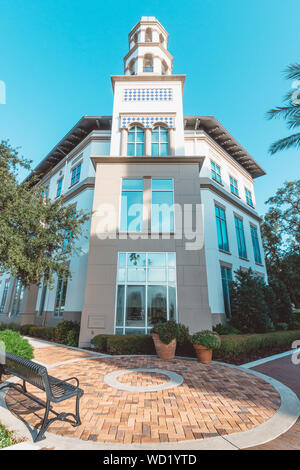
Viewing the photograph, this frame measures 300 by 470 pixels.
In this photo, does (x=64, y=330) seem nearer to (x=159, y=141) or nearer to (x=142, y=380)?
(x=142, y=380)

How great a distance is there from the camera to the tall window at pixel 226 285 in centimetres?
1576

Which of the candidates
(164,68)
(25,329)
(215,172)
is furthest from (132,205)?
A: (164,68)

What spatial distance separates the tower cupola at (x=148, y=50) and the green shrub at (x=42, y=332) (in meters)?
20.7

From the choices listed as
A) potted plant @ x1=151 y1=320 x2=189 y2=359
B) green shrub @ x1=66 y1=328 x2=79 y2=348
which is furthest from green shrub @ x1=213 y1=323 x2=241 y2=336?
green shrub @ x1=66 y1=328 x2=79 y2=348

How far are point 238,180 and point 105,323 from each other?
18.8 m

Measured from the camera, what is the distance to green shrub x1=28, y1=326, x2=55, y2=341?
1471cm

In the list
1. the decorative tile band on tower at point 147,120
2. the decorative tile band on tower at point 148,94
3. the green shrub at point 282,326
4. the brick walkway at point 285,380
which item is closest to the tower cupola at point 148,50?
the decorative tile band on tower at point 148,94

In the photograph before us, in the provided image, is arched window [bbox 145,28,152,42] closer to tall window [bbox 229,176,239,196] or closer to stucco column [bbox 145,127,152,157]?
stucco column [bbox 145,127,152,157]

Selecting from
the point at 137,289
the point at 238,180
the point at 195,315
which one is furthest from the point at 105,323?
the point at 238,180

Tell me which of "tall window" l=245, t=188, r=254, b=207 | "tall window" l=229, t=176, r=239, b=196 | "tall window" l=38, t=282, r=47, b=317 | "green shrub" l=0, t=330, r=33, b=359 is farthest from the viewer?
"tall window" l=245, t=188, r=254, b=207

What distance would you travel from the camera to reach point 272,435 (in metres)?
3.53

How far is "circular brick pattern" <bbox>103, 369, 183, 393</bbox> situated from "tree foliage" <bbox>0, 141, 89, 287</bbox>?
6003mm

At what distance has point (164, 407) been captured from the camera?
462cm
